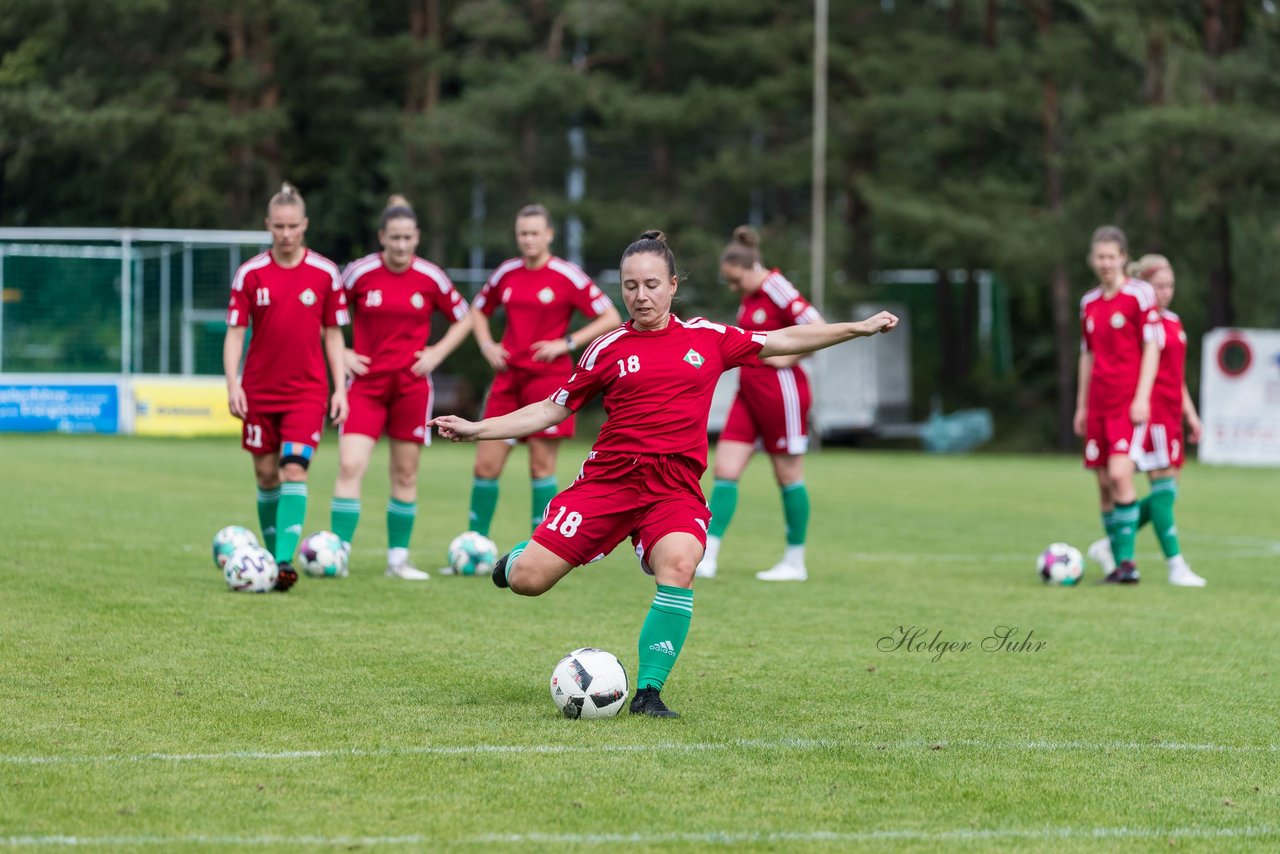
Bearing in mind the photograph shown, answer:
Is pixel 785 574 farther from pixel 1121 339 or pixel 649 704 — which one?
pixel 649 704

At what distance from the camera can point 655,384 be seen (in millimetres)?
6754

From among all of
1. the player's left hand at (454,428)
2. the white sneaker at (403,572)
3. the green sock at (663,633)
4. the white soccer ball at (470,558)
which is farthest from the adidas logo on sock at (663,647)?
the white soccer ball at (470,558)

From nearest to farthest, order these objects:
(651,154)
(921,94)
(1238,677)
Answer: (1238,677), (921,94), (651,154)

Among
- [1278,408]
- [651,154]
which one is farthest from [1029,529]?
[651,154]

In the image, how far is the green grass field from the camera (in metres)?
4.96

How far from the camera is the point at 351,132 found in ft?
122

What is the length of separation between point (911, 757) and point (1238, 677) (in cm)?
258

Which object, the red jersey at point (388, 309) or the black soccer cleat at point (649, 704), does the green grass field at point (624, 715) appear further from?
the red jersey at point (388, 309)

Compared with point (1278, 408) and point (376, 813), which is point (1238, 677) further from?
point (1278, 408)

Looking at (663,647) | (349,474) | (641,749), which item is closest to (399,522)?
(349,474)

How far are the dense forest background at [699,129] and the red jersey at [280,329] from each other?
76.4 feet

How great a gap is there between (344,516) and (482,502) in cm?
120

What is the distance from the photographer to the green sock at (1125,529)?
37.4ft

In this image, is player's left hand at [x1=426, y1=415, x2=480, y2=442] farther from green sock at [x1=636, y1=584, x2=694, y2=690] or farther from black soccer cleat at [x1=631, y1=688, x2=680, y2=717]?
black soccer cleat at [x1=631, y1=688, x2=680, y2=717]
